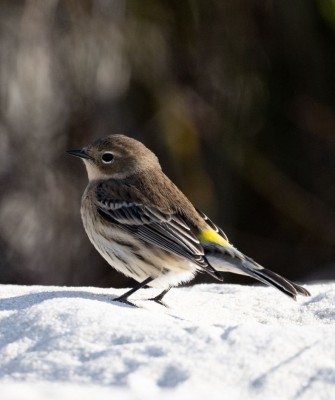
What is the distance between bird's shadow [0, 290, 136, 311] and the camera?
502cm

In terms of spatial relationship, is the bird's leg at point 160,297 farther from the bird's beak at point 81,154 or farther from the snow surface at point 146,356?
the bird's beak at point 81,154

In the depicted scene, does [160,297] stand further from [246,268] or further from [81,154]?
[81,154]

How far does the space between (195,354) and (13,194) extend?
5566mm

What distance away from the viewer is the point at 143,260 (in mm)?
5906

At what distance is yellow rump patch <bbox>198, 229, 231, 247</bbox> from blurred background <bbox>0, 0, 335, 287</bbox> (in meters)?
3.32

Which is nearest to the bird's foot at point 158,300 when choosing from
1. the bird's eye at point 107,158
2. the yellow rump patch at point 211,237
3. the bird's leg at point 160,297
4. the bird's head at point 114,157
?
the bird's leg at point 160,297

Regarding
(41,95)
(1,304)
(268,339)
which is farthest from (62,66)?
(268,339)

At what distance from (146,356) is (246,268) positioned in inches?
72.2

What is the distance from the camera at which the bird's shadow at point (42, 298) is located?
502 cm

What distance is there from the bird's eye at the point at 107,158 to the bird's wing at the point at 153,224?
0.44 metres

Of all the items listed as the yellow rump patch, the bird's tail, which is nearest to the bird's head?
the yellow rump patch

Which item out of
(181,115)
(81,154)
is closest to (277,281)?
(81,154)

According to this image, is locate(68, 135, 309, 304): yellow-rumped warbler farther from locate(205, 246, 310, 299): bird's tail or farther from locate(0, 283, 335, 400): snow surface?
locate(0, 283, 335, 400): snow surface

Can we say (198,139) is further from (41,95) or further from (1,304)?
(1,304)
